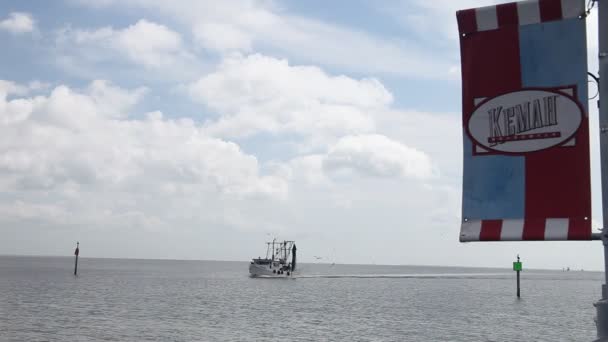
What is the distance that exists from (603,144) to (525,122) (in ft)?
2.73

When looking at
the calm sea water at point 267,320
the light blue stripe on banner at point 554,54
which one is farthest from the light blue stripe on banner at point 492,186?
the calm sea water at point 267,320

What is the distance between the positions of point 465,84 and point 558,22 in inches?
42.6

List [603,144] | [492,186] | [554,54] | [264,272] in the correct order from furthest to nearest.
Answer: [264,272] → [492,186] → [554,54] → [603,144]

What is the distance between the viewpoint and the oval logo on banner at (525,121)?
6.09 m

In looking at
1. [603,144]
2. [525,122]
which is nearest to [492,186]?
[525,122]

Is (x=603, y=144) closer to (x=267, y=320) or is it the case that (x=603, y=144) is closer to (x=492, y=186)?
(x=492, y=186)

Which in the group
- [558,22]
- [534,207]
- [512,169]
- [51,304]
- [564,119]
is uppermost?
[558,22]

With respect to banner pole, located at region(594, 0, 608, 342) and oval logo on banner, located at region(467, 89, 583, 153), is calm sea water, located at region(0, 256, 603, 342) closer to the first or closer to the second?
oval logo on banner, located at region(467, 89, 583, 153)

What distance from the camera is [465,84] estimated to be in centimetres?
656

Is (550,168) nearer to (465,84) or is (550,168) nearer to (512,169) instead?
(512,169)

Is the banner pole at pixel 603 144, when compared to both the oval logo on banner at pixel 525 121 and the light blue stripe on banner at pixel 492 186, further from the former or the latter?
the light blue stripe on banner at pixel 492 186

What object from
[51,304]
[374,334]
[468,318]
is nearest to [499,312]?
[468,318]

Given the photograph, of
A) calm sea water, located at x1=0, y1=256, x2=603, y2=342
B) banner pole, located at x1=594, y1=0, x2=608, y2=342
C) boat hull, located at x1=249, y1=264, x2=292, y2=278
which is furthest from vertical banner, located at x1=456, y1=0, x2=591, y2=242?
boat hull, located at x1=249, y1=264, x2=292, y2=278

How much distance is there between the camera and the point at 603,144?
18.4ft
